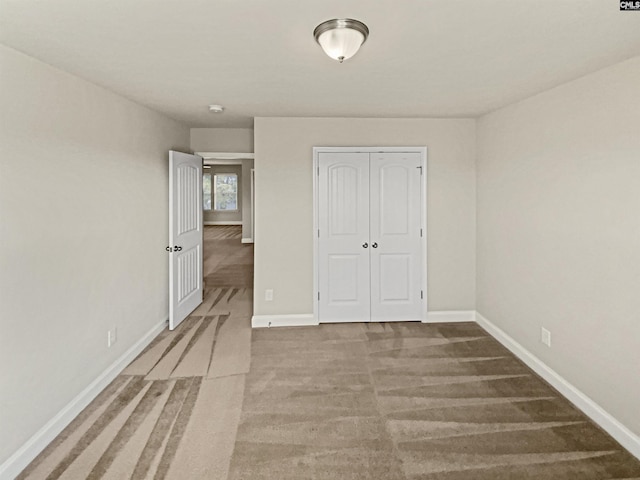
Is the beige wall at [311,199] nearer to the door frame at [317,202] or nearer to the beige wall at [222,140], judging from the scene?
the door frame at [317,202]

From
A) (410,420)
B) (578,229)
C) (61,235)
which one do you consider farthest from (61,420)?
(578,229)

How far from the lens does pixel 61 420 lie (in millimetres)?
2430

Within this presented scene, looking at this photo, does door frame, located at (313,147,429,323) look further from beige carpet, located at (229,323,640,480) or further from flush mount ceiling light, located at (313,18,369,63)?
flush mount ceiling light, located at (313,18,369,63)

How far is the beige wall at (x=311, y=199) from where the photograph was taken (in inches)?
165

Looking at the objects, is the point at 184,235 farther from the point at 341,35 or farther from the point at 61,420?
the point at 341,35

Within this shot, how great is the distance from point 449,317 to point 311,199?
2105 millimetres

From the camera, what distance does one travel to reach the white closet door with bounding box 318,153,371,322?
4266mm

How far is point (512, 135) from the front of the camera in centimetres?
351

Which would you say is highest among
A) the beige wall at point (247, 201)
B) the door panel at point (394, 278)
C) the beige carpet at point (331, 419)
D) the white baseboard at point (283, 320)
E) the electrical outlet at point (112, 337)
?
the beige wall at point (247, 201)

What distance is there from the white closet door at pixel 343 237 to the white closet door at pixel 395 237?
10cm

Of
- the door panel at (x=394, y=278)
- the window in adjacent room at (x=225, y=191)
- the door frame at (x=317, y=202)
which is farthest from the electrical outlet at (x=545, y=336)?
the window in adjacent room at (x=225, y=191)

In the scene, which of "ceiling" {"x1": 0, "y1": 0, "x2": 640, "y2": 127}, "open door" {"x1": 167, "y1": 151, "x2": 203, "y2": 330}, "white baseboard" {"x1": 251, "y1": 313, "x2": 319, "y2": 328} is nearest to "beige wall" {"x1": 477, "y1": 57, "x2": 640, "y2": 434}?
"ceiling" {"x1": 0, "y1": 0, "x2": 640, "y2": 127}

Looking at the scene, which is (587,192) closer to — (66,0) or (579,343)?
(579,343)

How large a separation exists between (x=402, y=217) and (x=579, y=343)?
2.13 meters
